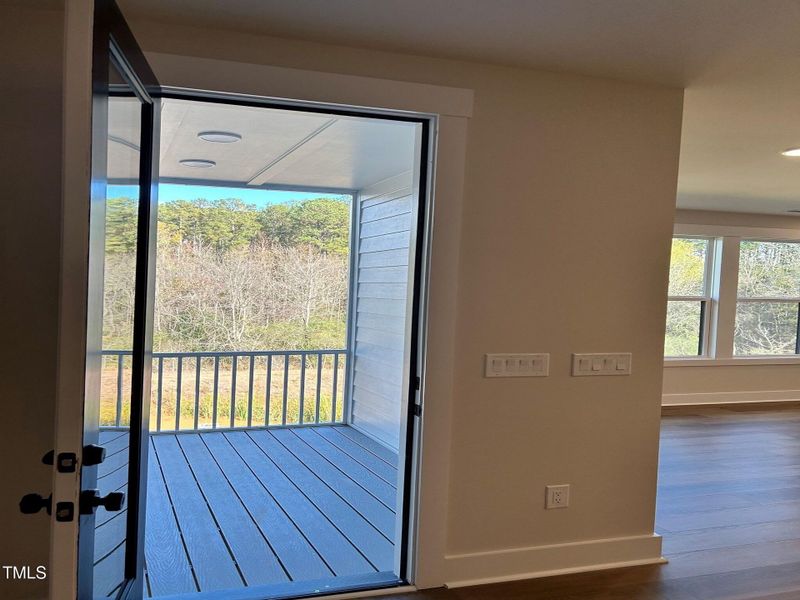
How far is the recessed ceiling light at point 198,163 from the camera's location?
16.0 ft

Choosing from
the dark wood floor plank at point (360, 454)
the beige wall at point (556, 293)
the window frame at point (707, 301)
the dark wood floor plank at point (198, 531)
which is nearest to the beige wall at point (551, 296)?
the beige wall at point (556, 293)

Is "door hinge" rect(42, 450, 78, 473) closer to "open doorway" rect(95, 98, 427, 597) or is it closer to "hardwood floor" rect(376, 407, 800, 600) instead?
"open doorway" rect(95, 98, 427, 597)

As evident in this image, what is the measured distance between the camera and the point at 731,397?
8.09m

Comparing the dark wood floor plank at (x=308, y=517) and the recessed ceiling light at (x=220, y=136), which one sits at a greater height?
the recessed ceiling light at (x=220, y=136)

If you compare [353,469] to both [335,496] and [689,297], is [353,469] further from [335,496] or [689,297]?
[689,297]

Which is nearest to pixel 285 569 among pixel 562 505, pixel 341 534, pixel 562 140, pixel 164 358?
pixel 341 534

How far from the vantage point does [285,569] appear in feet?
10.2

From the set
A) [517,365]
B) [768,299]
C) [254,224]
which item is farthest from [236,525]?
[768,299]

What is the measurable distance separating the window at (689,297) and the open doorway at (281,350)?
3.95m

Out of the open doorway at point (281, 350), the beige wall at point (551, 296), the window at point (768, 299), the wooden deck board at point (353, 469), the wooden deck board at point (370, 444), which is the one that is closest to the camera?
the beige wall at point (551, 296)

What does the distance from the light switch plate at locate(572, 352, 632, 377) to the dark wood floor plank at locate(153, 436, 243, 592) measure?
179 cm

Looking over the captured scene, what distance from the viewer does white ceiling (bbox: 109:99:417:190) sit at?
328cm

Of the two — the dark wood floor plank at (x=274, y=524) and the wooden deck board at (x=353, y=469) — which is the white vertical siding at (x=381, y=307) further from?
the dark wood floor plank at (x=274, y=524)

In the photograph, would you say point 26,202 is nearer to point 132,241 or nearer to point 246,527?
point 132,241
